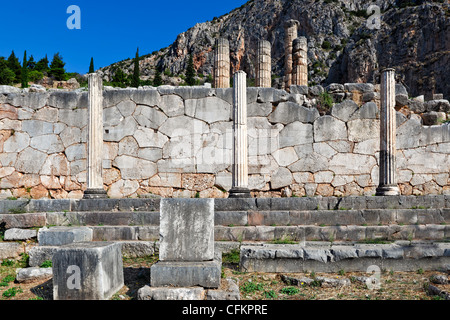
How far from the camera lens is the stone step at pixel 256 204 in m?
7.22

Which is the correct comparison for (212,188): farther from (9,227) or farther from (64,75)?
(64,75)

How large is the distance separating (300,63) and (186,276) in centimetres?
1039

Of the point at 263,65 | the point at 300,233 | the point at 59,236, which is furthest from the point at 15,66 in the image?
the point at 300,233

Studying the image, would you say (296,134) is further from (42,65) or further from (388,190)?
(42,65)

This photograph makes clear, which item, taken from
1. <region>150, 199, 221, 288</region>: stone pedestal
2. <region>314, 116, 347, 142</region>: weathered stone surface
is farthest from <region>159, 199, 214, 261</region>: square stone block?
<region>314, 116, 347, 142</region>: weathered stone surface

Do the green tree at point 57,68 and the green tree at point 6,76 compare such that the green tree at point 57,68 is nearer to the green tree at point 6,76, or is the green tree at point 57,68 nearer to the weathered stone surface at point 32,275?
the green tree at point 6,76

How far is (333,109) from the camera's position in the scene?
9984mm

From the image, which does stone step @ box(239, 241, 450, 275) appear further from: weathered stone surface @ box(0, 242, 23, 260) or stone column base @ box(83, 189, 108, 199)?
stone column base @ box(83, 189, 108, 199)

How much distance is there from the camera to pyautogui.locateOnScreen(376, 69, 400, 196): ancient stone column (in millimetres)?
8312

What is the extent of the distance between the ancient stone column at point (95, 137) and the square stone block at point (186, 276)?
4484mm

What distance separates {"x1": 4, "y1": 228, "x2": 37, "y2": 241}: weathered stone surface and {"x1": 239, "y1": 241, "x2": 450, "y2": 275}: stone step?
12.5 ft

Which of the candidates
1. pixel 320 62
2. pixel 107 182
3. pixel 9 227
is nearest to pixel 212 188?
pixel 107 182

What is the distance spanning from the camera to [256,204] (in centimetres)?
726

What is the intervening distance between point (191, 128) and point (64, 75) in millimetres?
34387
